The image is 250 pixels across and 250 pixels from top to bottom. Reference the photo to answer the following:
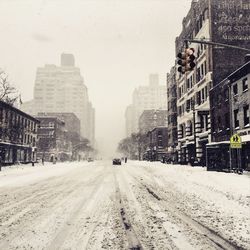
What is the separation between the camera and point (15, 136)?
55.0 meters

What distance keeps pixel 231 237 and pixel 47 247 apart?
3173 millimetres

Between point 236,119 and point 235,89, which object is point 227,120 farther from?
point 235,89

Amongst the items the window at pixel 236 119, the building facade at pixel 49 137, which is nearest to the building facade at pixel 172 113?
the window at pixel 236 119

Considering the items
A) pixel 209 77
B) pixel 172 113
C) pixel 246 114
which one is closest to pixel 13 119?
pixel 172 113

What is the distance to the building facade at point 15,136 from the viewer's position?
49250 mm

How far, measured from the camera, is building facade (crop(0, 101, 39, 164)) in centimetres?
4925

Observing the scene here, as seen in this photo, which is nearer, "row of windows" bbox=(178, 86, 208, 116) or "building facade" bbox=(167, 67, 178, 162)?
"row of windows" bbox=(178, 86, 208, 116)

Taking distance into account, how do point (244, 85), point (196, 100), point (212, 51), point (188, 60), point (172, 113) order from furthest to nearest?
1. point (172, 113)
2. point (196, 100)
3. point (212, 51)
4. point (244, 85)
5. point (188, 60)

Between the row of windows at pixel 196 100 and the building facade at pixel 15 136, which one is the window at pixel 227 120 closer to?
the row of windows at pixel 196 100

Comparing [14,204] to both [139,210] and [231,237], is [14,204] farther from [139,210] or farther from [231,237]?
[231,237]

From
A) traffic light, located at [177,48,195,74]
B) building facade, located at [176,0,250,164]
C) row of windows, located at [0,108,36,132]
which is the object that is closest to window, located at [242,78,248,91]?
building facade, located at [176,0,250,164]

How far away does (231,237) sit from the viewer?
5.55 m

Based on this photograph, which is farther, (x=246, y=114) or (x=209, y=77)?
(x=209, y=77)

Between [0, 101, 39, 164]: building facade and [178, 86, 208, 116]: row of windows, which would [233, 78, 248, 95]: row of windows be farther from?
[0, 101, 39, 164]: building facade
